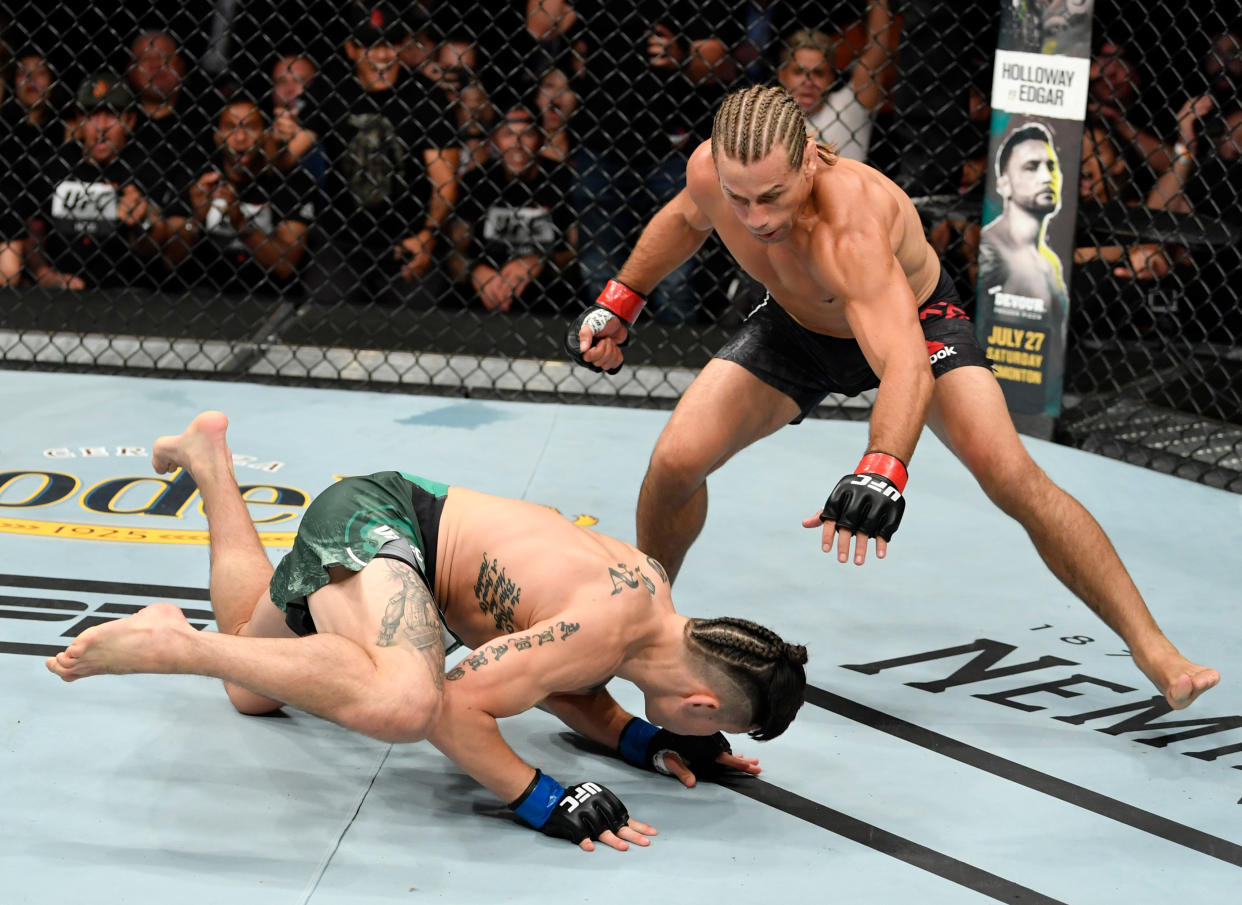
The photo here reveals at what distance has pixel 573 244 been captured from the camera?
14.5 feet

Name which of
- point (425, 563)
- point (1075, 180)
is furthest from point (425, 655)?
point (1075, 180)

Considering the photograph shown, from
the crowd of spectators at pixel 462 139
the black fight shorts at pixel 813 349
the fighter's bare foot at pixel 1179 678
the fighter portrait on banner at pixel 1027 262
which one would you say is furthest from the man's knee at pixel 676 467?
the crowd of spectators at pixel 462 139

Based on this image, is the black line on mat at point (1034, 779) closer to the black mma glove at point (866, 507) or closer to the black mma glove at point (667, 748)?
the black mma glove at point (667, 748)

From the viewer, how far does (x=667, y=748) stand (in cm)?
204

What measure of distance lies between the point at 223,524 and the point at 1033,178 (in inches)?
91.9

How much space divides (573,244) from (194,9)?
5.16ft

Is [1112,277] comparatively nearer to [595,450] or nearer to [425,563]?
[595,450]

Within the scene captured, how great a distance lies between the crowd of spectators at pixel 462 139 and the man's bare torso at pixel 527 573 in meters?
2.38

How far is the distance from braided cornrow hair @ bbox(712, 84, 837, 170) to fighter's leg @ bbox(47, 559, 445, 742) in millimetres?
731

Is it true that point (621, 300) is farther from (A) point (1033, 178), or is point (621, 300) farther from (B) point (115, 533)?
(A) point (1033, 178)

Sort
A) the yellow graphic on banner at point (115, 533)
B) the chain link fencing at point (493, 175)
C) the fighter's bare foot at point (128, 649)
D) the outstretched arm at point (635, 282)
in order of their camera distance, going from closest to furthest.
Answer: the fighter's bare foot at point (128, 649) < the outstretched arm at point (635, 282) < the yellow graphic on banner at point (115, 533) < the chain link fencing at point (493, 175)

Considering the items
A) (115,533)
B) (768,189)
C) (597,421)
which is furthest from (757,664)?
(597,421)

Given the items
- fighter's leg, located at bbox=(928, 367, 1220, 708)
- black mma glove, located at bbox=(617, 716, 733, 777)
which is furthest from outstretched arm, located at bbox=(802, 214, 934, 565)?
black mma glove, located at bbox=(617, 716, 733, 777)

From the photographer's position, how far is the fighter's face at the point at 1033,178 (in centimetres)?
358
